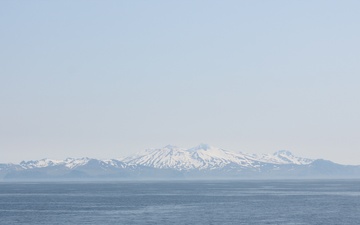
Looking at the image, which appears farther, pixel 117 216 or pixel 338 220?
pixel 117 216

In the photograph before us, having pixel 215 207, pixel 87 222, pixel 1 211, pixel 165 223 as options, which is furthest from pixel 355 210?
pixel 1 211

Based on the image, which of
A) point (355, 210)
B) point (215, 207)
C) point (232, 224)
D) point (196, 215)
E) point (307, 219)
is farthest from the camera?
point (215, 207)

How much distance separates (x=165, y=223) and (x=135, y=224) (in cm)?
475

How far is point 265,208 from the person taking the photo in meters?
144

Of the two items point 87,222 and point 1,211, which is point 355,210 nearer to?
point 87,222

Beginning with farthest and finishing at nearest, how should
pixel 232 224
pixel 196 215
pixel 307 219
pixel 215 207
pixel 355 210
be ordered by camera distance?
pixel 215 207 → pixel 355 210 → pixel 196 215 → pixel 307 219 → pixel 232 224

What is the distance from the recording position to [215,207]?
148125mm

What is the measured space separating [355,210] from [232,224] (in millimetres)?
36784

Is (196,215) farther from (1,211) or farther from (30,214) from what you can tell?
(1,211)

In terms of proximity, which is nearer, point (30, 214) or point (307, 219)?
point (307, 219)

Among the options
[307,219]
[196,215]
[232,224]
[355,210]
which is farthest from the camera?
[355,210]

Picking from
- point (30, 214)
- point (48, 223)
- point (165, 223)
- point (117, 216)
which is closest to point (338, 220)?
point (165, 223)

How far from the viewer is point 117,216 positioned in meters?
125

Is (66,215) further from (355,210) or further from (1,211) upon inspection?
(355,210)
